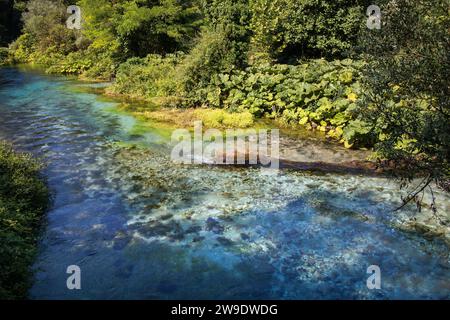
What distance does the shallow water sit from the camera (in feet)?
21.1

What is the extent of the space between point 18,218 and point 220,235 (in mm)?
3729

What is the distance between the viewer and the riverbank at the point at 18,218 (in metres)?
6.09

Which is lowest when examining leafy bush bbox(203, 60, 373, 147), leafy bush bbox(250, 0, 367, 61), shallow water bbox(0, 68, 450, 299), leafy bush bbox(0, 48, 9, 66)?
shallow water bbox(0, 68, 450, 299)

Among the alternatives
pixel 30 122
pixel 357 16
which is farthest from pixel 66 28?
pixel 357 16

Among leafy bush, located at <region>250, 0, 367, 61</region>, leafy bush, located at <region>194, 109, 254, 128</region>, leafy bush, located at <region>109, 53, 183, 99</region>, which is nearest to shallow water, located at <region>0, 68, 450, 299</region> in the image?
leafy bush, located at <region>194, 109, 254, 128</region>

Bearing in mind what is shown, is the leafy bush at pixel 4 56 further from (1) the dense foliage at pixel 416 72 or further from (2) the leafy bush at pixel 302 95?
(1) the dense foliage at pixel 416 72

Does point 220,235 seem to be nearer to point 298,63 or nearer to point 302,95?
point 302,95

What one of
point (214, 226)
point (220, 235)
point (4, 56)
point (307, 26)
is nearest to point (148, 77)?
point (307, 26)

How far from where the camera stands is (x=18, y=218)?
746cm

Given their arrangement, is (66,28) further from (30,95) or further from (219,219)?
(219,219)

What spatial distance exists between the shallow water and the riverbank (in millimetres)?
255

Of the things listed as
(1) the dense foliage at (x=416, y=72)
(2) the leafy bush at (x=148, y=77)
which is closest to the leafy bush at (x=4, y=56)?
(2) the leafy bush at (x=148, y=77)

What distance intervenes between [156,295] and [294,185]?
191 inches

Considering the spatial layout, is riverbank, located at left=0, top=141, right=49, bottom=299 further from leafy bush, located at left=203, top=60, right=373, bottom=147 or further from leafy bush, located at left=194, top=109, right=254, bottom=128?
leafy bush, located at left=203, top=60, right=373, bottom=147
